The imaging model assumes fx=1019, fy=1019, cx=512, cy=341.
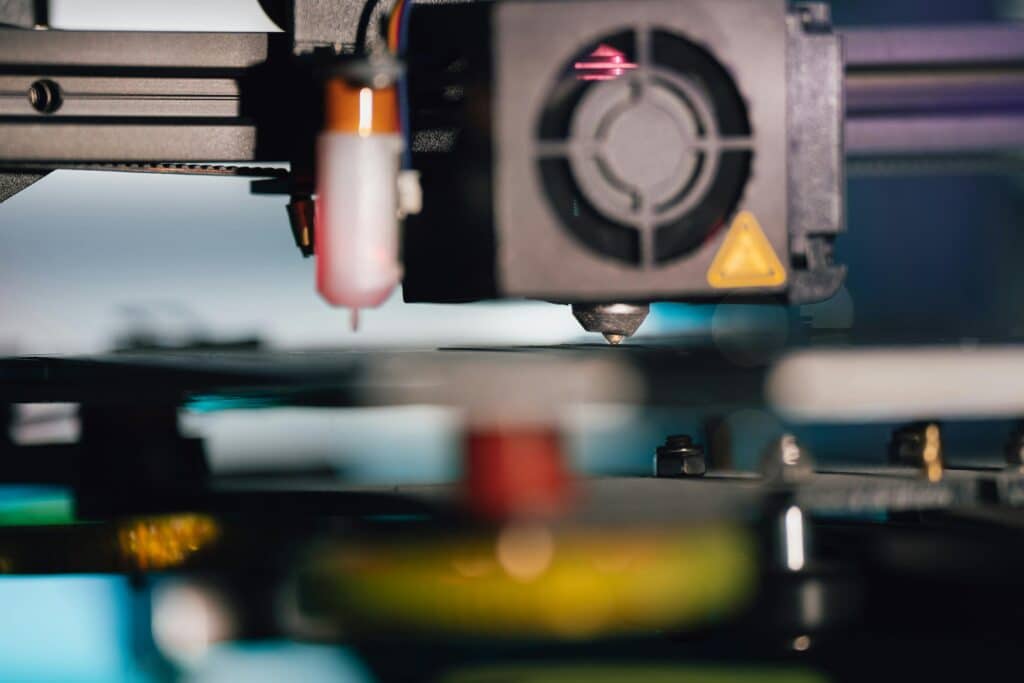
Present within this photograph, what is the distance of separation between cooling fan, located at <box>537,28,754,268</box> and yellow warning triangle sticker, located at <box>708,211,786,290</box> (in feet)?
0.06

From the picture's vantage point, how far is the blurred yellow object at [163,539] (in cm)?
118

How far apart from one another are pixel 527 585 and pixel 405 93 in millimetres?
560

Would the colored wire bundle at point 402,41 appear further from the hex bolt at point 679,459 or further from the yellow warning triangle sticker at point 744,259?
the hex bolt at point 679,459

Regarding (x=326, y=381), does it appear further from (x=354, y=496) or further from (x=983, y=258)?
(x=983, y=258)

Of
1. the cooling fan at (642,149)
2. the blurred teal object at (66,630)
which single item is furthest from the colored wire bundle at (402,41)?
the blurred teal object at (66,630)

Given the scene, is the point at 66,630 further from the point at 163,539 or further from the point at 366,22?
the point at 366,22

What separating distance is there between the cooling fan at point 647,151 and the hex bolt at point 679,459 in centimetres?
45

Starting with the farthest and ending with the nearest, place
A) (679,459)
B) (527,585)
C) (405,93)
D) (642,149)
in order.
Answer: (679,459)
(527,585)
(405,93)
(642,149)

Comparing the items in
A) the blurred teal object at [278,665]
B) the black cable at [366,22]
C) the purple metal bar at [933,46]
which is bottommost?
the blurred teal object at [278,665]

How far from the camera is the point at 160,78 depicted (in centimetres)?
111

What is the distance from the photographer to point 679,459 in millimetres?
1341

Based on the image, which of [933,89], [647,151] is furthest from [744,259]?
[933,89]

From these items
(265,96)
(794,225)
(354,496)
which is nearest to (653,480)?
(354,496)

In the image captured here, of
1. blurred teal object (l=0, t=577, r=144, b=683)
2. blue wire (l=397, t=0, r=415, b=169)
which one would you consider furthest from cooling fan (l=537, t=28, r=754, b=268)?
blurred teal object (l=0, t=577, r=144, b=683)
